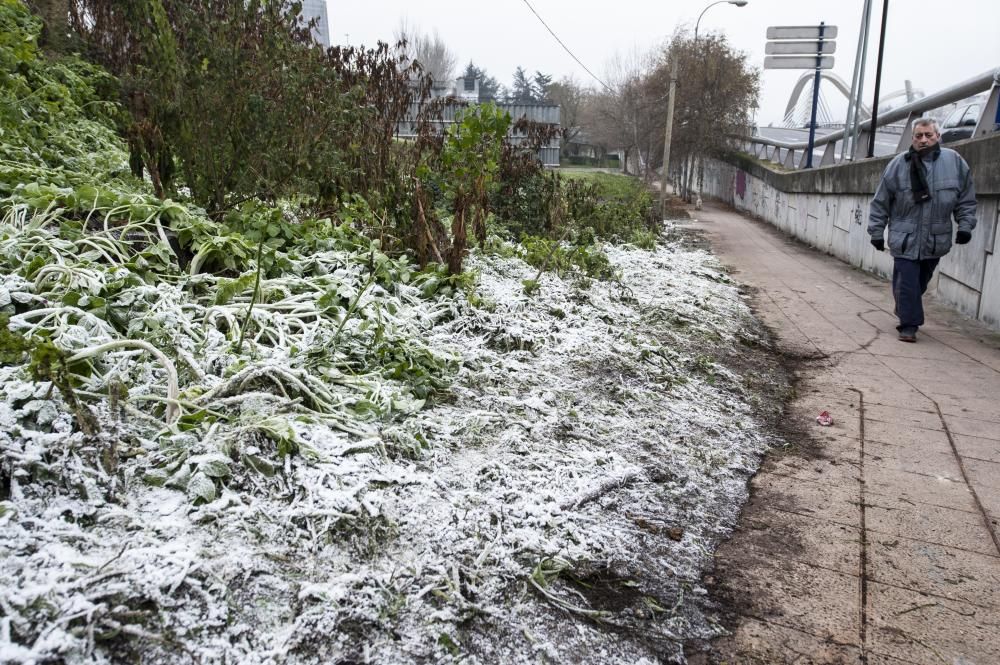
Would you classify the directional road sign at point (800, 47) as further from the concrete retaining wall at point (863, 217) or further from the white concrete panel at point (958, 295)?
the white concrete panel at point (958, 295)

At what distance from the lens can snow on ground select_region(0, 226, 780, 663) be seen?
165cm

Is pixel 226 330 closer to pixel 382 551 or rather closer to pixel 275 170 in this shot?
pixel 382 551

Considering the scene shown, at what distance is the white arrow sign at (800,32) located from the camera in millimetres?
18628

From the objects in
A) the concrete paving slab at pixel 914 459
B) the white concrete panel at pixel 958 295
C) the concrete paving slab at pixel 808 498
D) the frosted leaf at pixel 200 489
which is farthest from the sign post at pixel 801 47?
the frosted leaf at pixel 200 489

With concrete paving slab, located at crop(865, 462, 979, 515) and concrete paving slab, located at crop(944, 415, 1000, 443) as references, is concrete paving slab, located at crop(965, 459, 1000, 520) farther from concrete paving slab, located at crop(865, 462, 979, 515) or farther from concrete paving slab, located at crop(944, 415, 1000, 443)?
concrete paving slab, located at crop(944, 415, 1000, 443)

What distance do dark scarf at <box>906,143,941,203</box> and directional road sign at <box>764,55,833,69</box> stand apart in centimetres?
1513

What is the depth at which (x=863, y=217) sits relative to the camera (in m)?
11.3

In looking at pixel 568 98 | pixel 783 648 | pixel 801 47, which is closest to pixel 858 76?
pixel 801 47

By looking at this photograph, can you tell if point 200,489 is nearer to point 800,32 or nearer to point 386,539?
point 386,539

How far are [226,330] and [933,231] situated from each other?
5433 millimetres

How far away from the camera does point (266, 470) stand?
7.30ft

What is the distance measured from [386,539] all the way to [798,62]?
20722 millimetres

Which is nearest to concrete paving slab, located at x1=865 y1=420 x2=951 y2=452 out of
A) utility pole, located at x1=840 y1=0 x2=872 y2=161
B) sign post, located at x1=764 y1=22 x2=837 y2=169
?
utility pole, located at x1=840 y1=0 x2=872 y2=161

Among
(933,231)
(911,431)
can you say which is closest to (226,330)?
(911,431)
